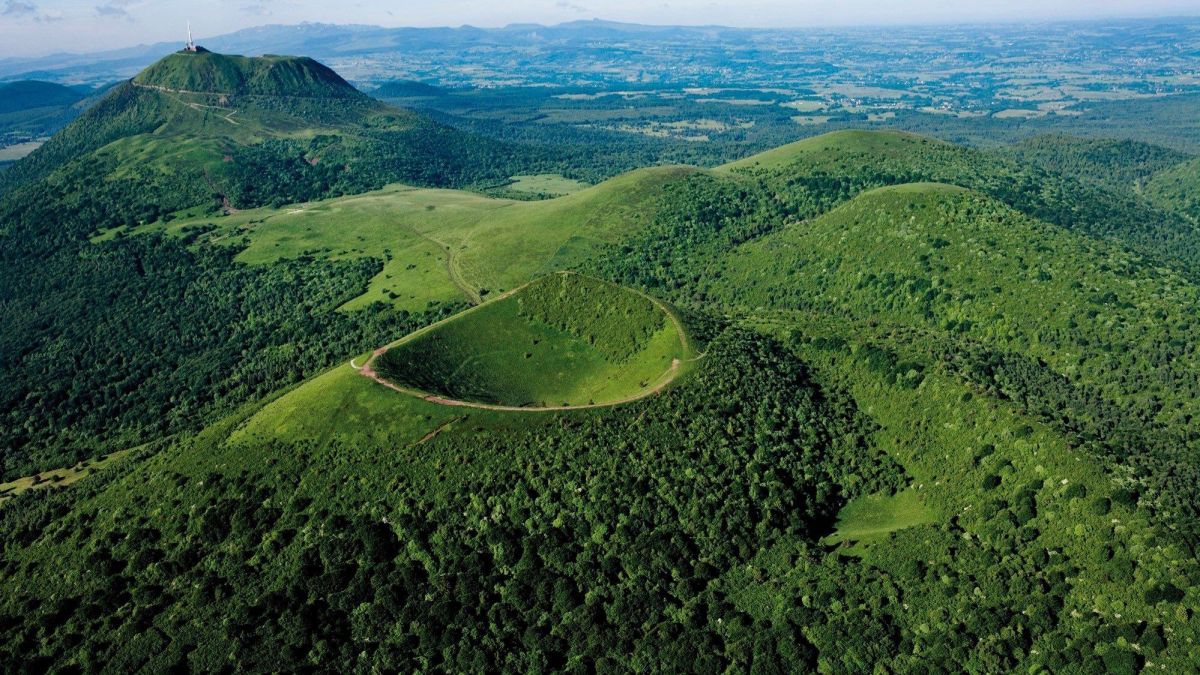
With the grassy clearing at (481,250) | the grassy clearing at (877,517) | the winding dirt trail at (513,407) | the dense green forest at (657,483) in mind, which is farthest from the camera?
the grassy clearing at (481,250)

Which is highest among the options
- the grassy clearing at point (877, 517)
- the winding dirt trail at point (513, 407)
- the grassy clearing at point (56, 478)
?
the winding dirt trail at point (513, 407)

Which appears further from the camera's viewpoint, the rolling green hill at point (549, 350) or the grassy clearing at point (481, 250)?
the grassy clearing at point (481, 250)

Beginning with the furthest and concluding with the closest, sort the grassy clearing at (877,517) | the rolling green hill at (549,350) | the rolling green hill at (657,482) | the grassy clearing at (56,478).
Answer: the grassy clearing at (56,478), the rolling green hill at (549,350), the grassy clearing at (877,517), the rolling green hill at (657,482)

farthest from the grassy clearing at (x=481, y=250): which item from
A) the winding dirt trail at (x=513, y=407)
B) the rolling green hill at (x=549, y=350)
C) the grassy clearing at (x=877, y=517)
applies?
the grassy clearing at (x=877, y=517)

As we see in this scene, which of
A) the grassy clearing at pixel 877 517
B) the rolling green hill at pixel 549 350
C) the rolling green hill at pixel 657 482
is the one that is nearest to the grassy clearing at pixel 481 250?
the rolling green hill at pixel 657 482

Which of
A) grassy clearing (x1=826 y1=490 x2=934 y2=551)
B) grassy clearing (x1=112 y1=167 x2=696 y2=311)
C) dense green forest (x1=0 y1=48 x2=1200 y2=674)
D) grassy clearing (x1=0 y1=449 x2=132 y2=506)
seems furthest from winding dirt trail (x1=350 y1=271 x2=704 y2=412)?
grassy clearing (x1=112 y1=167 x2=696 y2=311)

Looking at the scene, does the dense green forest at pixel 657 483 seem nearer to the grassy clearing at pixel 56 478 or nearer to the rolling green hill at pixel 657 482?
the rolling green hill at pixel 657 482

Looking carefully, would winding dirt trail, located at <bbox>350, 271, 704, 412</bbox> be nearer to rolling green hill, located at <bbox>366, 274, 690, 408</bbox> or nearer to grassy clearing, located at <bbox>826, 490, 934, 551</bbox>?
rolling green hill, located at <bbox>366, 274, 690, 408</bbox>

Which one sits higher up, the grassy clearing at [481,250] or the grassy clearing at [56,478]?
the grassy clearing at [481,250]

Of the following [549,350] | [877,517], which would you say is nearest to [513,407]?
[549,350]
